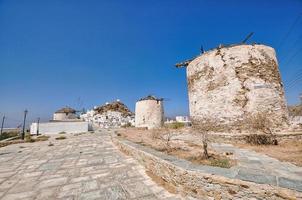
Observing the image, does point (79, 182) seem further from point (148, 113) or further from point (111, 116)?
point (111, 116)

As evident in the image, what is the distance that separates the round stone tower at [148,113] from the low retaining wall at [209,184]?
20191mm

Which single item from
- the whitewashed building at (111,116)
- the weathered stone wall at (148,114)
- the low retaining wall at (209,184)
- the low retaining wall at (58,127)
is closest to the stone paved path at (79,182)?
the low retaining wall at (209,184)

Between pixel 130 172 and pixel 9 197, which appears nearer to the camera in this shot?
pixel 9 197

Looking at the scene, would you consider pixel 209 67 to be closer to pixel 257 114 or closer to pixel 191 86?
pixel 191 86

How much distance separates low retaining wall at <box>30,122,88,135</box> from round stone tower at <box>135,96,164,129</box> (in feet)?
29.6

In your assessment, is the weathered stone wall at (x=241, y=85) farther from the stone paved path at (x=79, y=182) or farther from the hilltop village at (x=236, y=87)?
the stone paved path at (x=79, y=182)

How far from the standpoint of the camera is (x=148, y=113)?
24922 mm

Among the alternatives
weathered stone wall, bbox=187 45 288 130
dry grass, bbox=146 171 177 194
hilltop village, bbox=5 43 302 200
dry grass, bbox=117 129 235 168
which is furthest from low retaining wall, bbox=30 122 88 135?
dry grass, bbox=146 171 177 194

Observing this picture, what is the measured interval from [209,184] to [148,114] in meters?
21.9

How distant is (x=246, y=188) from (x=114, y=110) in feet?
132

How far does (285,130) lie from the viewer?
26.8 ft

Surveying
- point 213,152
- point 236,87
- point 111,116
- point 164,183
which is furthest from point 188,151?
point 111,116

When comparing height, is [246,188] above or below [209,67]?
below

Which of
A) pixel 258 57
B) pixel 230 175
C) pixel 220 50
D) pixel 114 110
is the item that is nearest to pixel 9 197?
pixel 230 175
